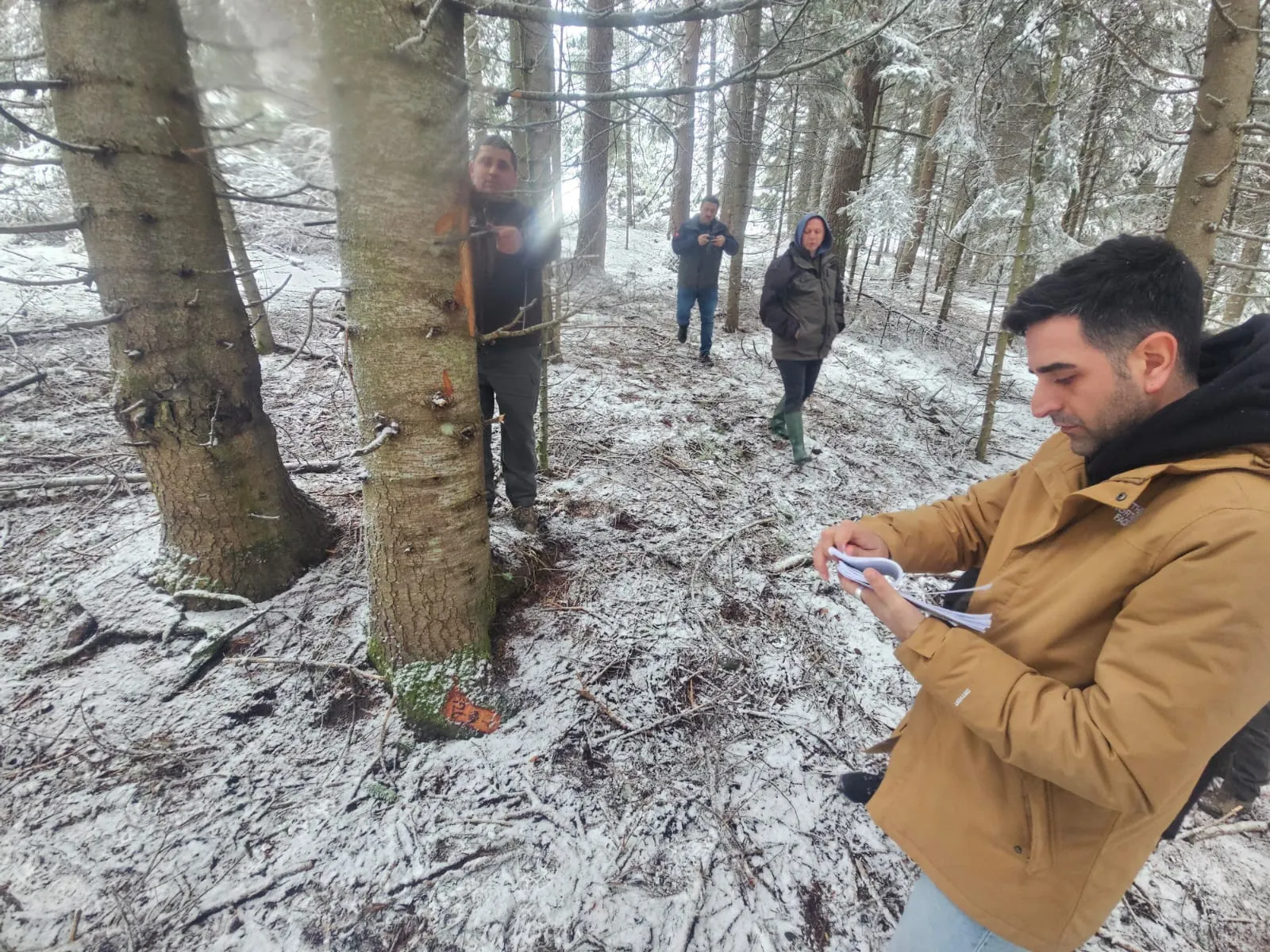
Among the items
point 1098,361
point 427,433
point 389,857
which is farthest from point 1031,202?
point 389,857

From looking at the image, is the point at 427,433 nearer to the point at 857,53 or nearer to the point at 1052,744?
the point at 1052,744

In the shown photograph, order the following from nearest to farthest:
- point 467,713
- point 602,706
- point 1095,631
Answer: point 1095,631
point 467,713
point 602,706

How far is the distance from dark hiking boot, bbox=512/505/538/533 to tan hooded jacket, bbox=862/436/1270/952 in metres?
2.60

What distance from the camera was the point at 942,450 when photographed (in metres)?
6.42

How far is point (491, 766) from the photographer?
91.8 inches

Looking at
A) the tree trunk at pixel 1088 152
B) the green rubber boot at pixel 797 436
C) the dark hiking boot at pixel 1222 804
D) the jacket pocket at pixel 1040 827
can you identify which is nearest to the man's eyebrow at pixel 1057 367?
the jacket pocket at pixel 1040 827

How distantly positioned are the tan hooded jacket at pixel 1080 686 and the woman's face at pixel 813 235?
4190 millimetres

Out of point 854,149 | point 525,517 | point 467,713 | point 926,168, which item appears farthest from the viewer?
point 926,168

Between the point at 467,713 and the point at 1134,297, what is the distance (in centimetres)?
278

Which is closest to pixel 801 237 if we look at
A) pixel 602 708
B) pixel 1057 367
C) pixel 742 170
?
pixel 742 170

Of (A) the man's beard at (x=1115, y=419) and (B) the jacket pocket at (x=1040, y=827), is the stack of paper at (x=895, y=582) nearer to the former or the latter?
(B) the jacket pocket at (x=1040, y=827)

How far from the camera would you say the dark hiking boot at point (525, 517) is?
3.63 m

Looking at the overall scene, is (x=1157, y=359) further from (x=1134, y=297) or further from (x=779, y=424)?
(x=779, y=424)

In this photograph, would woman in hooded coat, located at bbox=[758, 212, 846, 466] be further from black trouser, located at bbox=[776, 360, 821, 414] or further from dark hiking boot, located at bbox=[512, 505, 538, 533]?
dark hiking boot, located at bbox=[512, 505, 538, 533]
